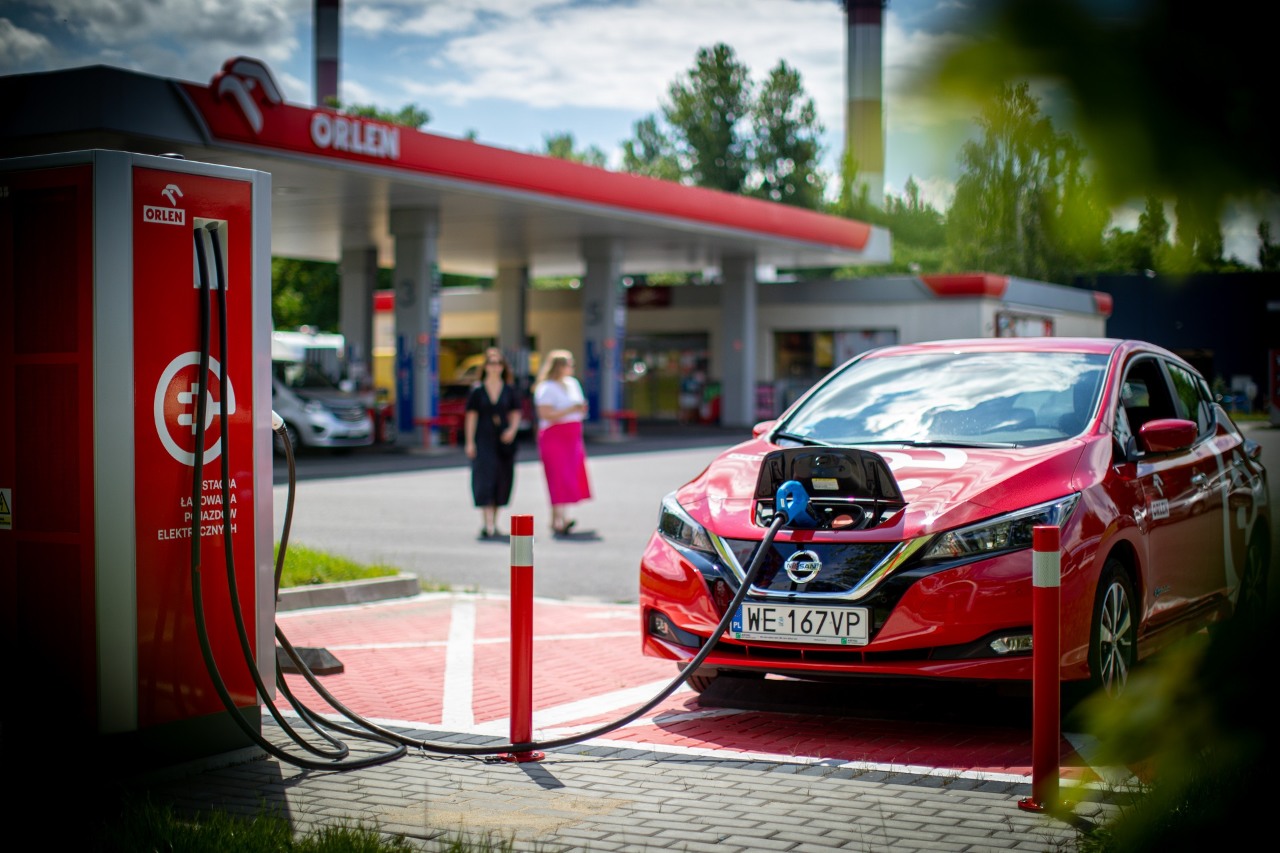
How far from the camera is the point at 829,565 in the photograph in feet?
18.6

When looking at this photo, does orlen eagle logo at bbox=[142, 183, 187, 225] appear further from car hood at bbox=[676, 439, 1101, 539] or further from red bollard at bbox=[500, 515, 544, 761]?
car hood at bbox=[676, 439, 1101, 539]

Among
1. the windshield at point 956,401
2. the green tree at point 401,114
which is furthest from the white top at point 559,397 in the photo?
the green tree at point 401,114

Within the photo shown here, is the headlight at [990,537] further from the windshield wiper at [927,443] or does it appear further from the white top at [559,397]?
the white top at [559,397]

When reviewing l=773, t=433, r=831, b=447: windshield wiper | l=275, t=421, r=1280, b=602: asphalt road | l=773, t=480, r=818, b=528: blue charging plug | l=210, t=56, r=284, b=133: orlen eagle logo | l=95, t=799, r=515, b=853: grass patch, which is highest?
l=210, t=56, r=284, b=133: orlen eagle logo

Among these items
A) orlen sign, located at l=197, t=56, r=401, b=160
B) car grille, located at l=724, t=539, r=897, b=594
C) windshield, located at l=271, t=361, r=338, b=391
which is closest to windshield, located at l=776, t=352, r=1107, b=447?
car grille, located at l=724, t=539, r=897, b=594

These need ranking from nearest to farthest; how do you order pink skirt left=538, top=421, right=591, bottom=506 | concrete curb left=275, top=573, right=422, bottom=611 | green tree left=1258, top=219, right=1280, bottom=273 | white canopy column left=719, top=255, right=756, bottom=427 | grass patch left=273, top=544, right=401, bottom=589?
green tree left=1258, top=219, right=1280, bottom=273 < concrete curb left=275, top=573, right=422, bottom=611 < grass patch left=273, top=544, right=401, bottom=589 < pink skirt left=538, top=421, right=591, bottom=506 < white canopy column left=719, top=255, right=756, bottom=427

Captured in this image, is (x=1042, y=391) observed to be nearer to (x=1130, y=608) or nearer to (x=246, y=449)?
(x=1130, y=608)

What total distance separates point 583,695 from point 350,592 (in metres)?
3.69

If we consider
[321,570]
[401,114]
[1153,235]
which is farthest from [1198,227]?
[401,114]

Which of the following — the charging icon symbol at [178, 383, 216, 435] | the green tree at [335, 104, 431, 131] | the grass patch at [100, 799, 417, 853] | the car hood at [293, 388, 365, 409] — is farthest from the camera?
the green tree at [335, 104, 431, 131]

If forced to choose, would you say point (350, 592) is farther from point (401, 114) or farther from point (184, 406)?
point (401, 114)

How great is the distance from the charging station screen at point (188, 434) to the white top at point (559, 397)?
9.08 metres

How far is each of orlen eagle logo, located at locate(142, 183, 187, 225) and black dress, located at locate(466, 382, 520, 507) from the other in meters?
8.70

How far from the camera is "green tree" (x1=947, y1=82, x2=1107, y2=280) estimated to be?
1260mm
